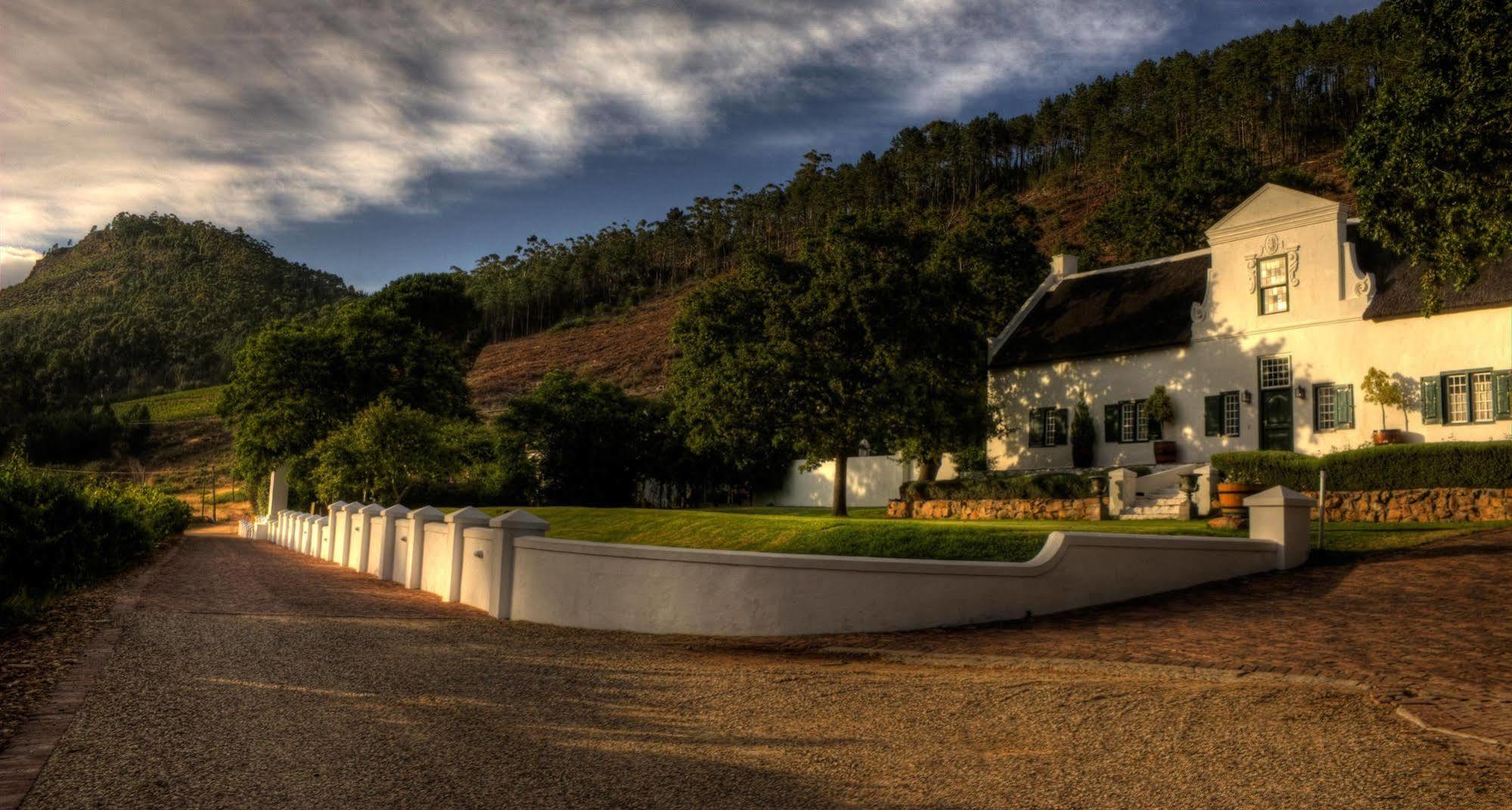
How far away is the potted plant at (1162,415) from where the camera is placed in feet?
96.0

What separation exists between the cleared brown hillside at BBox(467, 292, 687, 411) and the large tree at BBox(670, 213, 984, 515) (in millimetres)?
49357

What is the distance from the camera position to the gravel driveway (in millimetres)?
5656

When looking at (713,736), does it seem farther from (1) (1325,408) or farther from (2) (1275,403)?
(2) (1275,403)

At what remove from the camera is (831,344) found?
31.4 meters

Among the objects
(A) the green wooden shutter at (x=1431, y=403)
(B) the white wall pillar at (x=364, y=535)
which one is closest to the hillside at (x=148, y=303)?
(B) the white wall pillar at (x=364, y=535)

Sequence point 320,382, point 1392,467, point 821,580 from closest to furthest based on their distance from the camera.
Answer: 1. point 821,580
2. point 1392,467
3. point 320,382

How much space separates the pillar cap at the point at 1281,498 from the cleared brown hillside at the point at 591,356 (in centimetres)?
6820

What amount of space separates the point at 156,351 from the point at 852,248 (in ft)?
371

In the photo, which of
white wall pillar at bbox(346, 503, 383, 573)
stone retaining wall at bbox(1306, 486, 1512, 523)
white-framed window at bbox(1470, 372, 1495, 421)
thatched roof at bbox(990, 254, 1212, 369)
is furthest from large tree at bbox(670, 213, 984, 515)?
white-framed window at bbox(1470, 372, 1495, 421)

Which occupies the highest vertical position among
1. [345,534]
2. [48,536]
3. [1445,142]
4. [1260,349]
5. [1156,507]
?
[1445,142]

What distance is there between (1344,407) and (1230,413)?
119 inches

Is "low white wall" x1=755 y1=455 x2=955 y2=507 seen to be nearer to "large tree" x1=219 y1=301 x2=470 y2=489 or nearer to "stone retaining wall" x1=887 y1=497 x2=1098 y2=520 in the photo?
"stone retaining wall" x1=887 y1=497 x2=1098 y2=520

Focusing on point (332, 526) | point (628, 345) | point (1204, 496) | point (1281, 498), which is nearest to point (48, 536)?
point (332, 526)

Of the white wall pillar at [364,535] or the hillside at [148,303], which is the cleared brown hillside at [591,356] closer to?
the hillside at [148,303]
